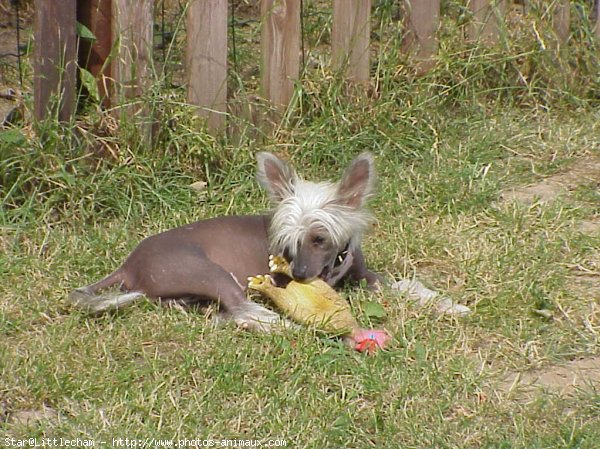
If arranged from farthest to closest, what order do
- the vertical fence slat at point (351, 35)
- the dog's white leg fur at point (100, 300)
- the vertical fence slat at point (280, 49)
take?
the vertical fence slat at point (351, 35), the vertical fence slat at point (280, 49), the dog's white leg fur at point (100, 300)

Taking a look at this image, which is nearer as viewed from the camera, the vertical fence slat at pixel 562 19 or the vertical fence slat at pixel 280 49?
the vertical fence slat at pixel 280 49

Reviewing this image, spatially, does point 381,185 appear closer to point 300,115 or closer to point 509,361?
point 300,115

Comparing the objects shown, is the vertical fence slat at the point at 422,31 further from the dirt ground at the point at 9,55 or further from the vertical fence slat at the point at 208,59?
the dirt ground at the point at 9,55

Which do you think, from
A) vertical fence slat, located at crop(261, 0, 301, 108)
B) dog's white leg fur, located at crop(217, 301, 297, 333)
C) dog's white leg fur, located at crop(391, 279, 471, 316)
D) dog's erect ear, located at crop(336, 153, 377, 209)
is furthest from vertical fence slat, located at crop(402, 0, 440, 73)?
dog's white leg fur, located at crop(217, 301, 297, 333)

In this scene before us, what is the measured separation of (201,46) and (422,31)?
142 cm

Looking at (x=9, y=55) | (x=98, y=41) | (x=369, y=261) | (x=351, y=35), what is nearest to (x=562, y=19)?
(x=351, y=35)

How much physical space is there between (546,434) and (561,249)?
1.69m

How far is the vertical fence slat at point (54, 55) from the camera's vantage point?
18.9 feet

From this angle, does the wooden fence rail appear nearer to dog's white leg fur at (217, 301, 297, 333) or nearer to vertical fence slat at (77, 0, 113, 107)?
vertical fence slat at (77, 0, 113, 107)

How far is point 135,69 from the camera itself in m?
5.99

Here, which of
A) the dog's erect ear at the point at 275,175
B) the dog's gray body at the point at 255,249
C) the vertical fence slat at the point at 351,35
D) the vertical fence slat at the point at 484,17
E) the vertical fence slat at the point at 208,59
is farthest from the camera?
the vertical fence slat at the point at 484,17

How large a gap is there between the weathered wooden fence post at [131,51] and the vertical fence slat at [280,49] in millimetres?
689

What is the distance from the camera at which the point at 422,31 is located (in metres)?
6.85

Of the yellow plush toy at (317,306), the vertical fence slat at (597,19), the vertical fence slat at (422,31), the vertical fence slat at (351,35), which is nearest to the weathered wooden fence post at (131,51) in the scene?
the vertical fence slat at (351,35)
